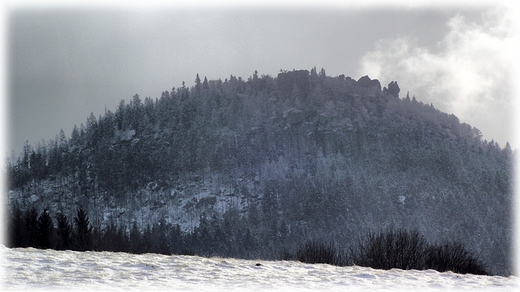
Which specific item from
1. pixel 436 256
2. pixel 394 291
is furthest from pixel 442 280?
pixel 436 256

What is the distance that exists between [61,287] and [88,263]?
10.5ft

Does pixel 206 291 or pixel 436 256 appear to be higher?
pixel 206 291

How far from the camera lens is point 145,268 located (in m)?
16.2

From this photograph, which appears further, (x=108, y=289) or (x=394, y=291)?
(x=394, y=291)

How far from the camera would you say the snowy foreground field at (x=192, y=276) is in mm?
13938

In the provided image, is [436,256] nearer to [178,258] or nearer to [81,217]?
[178,258]

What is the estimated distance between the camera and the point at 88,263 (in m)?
16.4

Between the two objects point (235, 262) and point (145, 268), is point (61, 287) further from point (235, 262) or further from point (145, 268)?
point (235, 262)

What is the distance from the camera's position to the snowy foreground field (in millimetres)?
13938

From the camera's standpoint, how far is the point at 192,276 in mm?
15398

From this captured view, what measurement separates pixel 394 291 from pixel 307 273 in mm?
3035

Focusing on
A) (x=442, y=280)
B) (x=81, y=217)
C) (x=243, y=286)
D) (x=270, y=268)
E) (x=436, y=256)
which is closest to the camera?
(x=243, y=286)

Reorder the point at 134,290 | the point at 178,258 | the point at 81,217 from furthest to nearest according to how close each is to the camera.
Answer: the point at 81,217 → the point at 178,258 → the point at 134,290

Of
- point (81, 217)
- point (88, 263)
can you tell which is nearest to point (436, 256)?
point (88, 263)
